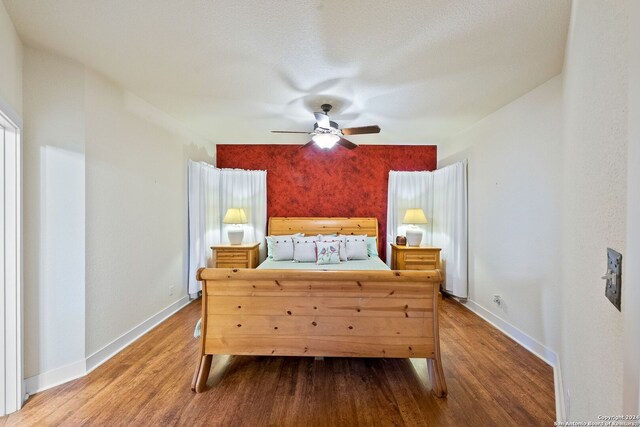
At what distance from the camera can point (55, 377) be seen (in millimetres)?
2129

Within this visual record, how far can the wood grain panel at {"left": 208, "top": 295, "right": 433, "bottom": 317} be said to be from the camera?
2061mm

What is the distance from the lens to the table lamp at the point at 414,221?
4344mm

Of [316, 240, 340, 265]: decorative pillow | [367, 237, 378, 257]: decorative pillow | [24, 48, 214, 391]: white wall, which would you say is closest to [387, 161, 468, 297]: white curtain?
[367, 237, 378, 257]: decorative pillow

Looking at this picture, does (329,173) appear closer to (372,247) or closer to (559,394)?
(372,247)

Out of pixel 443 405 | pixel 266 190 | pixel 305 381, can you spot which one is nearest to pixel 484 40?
pixel 443 405

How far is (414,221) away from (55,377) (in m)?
4.20

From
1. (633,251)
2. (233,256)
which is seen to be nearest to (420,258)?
(233,256)

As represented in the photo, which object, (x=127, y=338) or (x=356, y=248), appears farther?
(x=356, y=248)

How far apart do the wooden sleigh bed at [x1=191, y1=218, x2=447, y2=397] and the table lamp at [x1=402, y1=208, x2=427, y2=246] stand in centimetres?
241

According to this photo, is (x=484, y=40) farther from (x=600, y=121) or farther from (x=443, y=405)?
(x=443, y=405)

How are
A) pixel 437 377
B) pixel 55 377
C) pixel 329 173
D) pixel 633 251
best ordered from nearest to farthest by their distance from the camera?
1. pixel 633 251
2. pixel 437 377
3. pixel 55 377
4. pixel 329 173

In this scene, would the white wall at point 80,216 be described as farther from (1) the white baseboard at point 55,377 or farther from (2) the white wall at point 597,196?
(2) the white wall at point 597,196

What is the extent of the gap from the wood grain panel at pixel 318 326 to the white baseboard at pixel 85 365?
3.53 feet

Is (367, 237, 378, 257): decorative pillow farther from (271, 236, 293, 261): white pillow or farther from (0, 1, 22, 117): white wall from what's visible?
(0, 1, 22, 117): white wall
